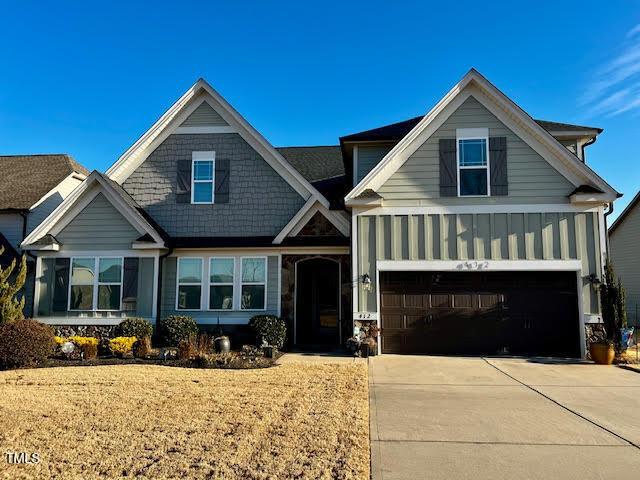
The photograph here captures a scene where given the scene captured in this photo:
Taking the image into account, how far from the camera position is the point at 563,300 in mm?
12812

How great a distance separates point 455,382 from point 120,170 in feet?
39.8

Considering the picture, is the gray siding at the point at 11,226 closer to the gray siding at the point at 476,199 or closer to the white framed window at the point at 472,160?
the gray siding at the point at 476,199

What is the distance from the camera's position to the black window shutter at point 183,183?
50.6 ft

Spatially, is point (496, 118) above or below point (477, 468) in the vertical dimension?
above

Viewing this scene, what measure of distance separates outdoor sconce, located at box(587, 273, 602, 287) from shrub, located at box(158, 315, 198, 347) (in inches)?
425

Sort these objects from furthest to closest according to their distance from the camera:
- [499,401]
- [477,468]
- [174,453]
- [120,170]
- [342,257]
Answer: [120,170] < [342,257] < [499,401] < [174,453] < [477,468]

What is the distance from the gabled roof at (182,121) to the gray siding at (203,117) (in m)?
0.10

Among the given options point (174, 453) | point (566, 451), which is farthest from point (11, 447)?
point (566, 451)

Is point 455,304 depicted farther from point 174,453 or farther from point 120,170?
point 120,170

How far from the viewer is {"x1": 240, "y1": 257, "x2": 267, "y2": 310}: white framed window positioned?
14.5 m

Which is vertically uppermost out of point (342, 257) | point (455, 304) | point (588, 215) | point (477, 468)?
point (588, 215)

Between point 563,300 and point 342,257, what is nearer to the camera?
point 563,300

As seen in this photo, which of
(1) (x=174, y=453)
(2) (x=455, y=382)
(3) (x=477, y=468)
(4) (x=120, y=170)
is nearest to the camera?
(3) (x=477, y=468)

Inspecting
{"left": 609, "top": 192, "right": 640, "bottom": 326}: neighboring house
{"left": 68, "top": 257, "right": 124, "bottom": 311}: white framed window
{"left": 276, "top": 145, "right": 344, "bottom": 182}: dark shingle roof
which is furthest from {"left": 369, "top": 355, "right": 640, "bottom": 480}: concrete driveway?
{"left": 609, "top": 192, "right": 640, "bottom": 326}: neighboring house
